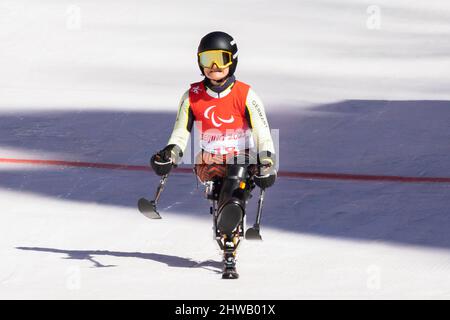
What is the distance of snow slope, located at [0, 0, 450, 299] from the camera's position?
10.0 metres

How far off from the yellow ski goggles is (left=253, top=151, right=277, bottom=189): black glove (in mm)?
720

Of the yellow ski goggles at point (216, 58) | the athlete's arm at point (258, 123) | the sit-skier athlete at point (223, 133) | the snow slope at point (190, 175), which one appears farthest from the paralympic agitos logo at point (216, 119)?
the snow slope at point (190, 175)

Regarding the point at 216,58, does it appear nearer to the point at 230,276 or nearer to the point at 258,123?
the point at 258,123

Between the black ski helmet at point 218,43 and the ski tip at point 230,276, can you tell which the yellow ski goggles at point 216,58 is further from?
the ski tip at point 230,276

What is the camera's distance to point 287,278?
9836 mm

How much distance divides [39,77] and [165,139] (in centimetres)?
541

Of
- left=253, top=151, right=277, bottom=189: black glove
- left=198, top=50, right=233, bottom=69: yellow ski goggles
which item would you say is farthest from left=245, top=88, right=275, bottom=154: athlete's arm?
left=198, top=50, right=233, bottom=69: yellow ski goggles

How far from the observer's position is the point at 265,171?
9.83 metres

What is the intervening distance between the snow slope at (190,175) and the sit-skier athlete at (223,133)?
27.2 inches

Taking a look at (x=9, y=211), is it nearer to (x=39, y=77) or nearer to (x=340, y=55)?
(x=39, y=77)

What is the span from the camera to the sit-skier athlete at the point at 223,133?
9.88 m

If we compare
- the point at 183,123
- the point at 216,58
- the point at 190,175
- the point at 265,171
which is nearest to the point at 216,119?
the point at 183,123

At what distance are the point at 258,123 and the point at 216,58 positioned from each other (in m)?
0.59

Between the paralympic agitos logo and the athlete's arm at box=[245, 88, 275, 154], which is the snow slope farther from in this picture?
the paralympic agitos logo
